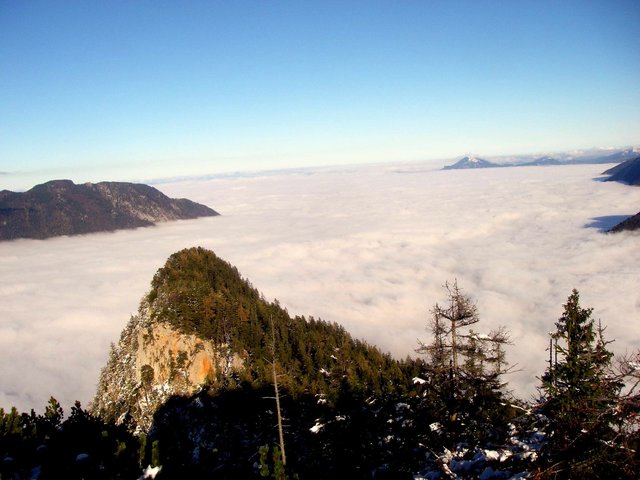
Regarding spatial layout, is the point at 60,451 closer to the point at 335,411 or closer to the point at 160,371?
the point at 335,411

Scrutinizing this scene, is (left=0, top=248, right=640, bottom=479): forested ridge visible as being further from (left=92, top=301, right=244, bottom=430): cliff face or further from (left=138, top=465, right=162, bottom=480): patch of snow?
(left=92, top=301, right=244, bottom=430): cliff face

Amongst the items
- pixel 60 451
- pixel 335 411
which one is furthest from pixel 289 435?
pixel 60 451

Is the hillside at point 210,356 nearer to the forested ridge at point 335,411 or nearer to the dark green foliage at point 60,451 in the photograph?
the forested ridge at point 335,411

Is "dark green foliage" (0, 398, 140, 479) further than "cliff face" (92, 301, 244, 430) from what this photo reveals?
No

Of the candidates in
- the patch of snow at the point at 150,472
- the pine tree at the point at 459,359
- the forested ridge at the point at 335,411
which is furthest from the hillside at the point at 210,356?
the pine tree at the point at 459,359

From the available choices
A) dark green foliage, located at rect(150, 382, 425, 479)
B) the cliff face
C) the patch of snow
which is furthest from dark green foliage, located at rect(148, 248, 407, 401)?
the patch of snow

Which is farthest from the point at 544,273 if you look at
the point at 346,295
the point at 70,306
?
the point at 70,306

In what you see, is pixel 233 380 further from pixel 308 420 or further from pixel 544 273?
pixel 544 273
